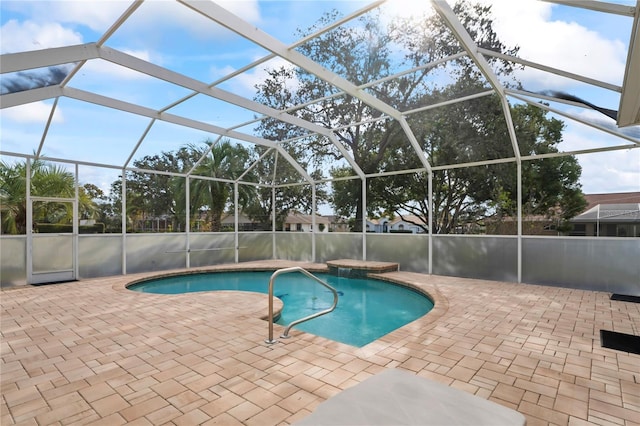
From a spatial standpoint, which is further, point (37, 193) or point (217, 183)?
point (217, 183)

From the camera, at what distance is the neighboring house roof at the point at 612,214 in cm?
649

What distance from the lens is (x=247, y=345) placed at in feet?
12.0

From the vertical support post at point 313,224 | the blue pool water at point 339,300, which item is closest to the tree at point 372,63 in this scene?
the vertical support post at point 313,224

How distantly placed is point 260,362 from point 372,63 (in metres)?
5.85

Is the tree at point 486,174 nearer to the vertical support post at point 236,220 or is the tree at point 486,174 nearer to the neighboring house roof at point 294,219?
the neighboring house roof at point 294,219

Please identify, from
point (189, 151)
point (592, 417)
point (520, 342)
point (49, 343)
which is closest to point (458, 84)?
point (520, 342)

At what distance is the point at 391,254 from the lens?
9.61 metres

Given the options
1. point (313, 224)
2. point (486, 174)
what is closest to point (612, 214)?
point (486, 174)

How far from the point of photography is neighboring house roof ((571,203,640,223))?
6488mm

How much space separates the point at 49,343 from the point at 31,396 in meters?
1.38

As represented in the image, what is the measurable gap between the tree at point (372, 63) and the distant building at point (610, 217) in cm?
347

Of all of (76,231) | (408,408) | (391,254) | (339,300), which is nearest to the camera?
(408,408)

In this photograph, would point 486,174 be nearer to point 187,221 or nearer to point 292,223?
point 292,223

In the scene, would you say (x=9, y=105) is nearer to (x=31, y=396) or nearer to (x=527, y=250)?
(x=31, y=396)
